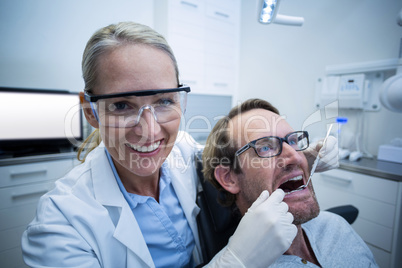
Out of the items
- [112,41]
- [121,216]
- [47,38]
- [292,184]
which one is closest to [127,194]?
[121,216]

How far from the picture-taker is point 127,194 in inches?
32.7

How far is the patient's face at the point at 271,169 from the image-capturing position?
85cm

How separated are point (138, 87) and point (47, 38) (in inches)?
77.6

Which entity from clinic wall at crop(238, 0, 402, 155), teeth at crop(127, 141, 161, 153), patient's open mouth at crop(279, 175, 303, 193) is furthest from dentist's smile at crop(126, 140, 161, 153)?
clinic wall at crop(238, 0, 402, 155)

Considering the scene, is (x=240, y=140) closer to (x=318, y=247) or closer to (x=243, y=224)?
(x=243, y=224)

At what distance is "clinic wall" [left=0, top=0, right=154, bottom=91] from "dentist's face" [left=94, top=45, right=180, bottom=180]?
70.1 inches

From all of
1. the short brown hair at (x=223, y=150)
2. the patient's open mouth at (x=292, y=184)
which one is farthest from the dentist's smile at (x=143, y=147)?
the patient's open mouth at (x=292, y=184)

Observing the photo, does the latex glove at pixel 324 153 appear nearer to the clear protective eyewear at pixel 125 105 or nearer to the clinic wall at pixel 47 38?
the clear protective eyewear at pixel 125 105

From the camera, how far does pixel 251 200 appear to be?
37.0 inches

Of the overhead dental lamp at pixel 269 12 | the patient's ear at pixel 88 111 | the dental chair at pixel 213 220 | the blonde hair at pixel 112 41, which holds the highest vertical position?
the overhead dental lamp at pixel 269 12

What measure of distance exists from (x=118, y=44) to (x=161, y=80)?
7.3 inches

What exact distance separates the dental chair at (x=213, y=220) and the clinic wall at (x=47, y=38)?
6.24 feet

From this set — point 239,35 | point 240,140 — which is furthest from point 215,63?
point 240,140

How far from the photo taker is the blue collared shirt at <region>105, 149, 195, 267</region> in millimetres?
826
